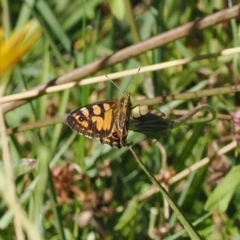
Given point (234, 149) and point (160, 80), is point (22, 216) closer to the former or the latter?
point (234, 149)

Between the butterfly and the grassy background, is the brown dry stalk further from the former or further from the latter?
the butterfly

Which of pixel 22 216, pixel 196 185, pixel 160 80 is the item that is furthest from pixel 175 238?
pixel 22 216

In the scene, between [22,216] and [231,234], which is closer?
[22,216]

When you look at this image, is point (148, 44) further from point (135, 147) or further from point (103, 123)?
point (135, 147)

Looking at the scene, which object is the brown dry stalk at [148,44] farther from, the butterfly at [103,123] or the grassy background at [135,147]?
the butterfly at [103,123]

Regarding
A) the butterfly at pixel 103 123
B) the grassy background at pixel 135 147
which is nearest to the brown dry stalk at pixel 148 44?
the grassy background at pixel 135 147

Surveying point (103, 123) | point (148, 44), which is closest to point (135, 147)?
point (148, 44)

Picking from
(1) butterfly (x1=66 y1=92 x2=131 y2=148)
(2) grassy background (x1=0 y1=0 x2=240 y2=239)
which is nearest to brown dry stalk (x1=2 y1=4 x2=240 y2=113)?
(2) grassy background (x1=0 y1=0 x2=240 y2=239)
